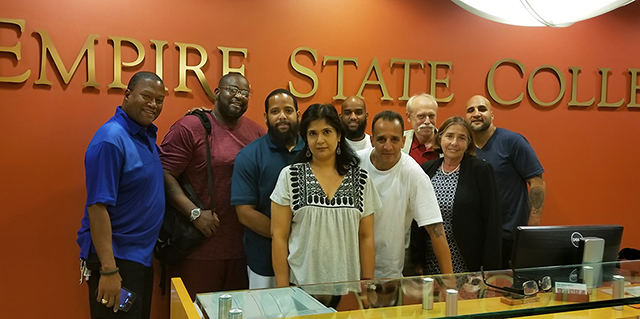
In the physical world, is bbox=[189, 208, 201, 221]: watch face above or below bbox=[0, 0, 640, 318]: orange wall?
below

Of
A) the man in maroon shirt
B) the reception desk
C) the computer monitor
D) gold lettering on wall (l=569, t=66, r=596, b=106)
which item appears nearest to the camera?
the reception desk

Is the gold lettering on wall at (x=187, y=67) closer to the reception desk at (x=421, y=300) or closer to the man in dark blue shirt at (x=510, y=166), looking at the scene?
the man in dark blue shirt at (x=510, y=166)

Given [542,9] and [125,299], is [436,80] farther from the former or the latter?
[125,299]

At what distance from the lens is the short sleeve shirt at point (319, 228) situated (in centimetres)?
226

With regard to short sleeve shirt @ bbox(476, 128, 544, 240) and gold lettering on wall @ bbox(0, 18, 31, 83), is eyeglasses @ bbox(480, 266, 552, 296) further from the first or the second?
gold lettering on wall @ bbox(0, 18, 31, 83)

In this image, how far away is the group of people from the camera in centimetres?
230

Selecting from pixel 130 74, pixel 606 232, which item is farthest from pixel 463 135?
pixel 130 74

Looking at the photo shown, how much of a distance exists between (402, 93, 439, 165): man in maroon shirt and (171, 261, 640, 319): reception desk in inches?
63.0

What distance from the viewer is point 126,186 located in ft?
8.03

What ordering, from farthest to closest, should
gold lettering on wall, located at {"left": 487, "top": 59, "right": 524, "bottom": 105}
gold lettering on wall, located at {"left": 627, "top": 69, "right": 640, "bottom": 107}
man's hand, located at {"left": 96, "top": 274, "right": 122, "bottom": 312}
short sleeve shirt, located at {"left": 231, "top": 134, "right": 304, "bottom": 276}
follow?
gold lettering on wall, located at {"left": 627, "top": 69, "right": 640, "bottom": 107}, gold lettering on wall, located at {"left": 487, "top": 59, "right": 524, "bottom": 105}, short sleeve shirt, located at {"left": 231, "top": 134, "right": 304, "bottom": 276}, man's hand, located at {"left": 96, "top": 274, "right": 122, "bottom": 312}

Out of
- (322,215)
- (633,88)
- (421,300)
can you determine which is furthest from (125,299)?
(633,88)

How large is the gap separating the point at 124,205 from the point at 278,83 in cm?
151

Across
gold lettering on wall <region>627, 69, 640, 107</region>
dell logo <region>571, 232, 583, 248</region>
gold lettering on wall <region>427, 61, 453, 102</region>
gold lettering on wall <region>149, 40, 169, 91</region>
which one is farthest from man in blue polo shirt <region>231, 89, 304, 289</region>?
gold lettering on wall <region>627, 69, 640, 107</region>

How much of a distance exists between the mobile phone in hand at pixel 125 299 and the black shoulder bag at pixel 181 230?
1.44ft
